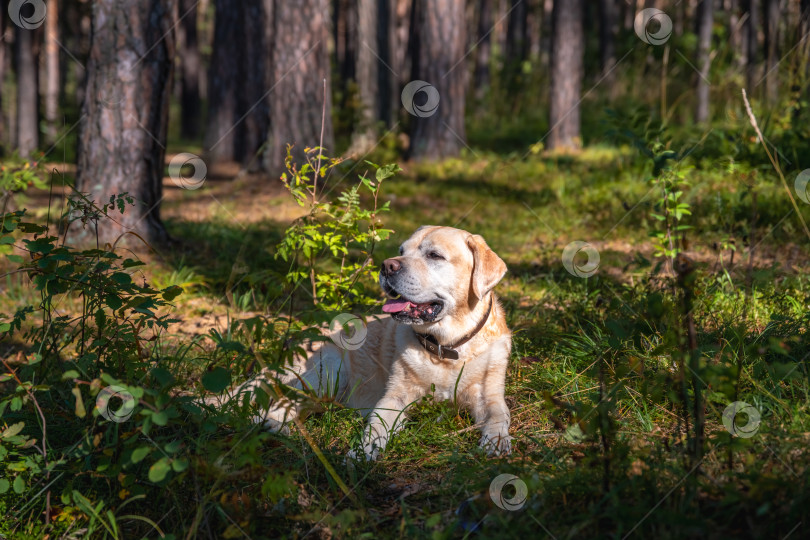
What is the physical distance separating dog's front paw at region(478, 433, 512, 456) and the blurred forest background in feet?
0.15

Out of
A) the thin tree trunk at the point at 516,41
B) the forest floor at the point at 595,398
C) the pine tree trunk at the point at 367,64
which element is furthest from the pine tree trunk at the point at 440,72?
the thin tree trunk at the point at 516,41

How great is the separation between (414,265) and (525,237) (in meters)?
3.62

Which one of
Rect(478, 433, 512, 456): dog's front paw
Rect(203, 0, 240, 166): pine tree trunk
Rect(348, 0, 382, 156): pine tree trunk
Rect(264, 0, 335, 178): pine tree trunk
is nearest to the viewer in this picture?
Rect(478, 433, 512, 456): dog's front paw

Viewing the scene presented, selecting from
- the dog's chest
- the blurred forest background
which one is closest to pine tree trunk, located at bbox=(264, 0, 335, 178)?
the blurred forest background

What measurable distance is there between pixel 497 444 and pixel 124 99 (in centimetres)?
450

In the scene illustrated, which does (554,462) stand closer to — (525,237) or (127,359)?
(127,359)

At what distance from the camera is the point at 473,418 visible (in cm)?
346

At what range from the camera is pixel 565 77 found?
1062 cm

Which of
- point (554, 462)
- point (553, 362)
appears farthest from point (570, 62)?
point (554, 462)

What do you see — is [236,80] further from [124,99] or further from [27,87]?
[124,99]

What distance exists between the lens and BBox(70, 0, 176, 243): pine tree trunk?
5527 millimetres

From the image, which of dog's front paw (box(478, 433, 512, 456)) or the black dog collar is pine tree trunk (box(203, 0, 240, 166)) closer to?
the black dog collar

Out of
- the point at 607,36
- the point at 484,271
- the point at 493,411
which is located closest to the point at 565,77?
the point at 607,36

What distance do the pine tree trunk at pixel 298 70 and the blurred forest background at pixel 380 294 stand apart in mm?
28
